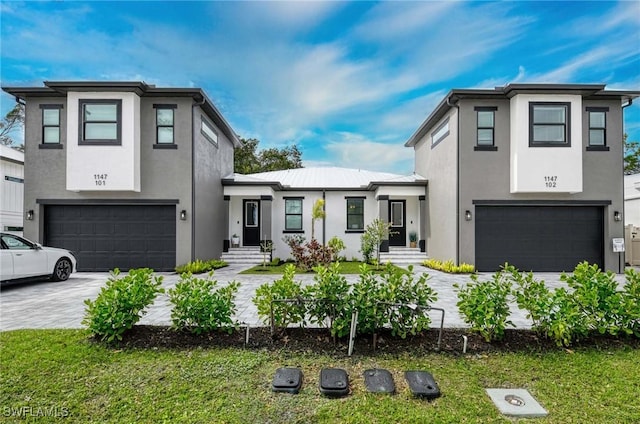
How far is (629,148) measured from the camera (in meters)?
Result: 24.6

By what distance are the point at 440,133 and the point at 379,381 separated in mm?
11561

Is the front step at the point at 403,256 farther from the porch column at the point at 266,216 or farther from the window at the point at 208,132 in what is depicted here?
the window at the point at 208,132

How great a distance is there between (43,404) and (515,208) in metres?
12.6

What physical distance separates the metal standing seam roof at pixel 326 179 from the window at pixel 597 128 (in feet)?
18.9

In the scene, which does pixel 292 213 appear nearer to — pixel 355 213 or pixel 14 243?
pixel 355 213

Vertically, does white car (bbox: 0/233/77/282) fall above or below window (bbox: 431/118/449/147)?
below

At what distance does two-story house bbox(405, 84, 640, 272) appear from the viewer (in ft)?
34.6

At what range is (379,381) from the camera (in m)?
3.04

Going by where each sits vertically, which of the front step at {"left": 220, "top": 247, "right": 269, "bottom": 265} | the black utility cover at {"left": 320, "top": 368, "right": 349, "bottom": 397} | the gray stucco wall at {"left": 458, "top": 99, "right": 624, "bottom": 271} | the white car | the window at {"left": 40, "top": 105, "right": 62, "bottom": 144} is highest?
the window at {"left": 40, "top": 105, "right": 62, "bottom": 144}

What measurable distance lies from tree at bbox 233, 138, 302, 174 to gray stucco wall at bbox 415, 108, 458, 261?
52.5 ft

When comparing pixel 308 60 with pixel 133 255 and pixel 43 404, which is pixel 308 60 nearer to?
pixel 133 255

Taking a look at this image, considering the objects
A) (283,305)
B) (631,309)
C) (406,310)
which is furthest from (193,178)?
(631,309)

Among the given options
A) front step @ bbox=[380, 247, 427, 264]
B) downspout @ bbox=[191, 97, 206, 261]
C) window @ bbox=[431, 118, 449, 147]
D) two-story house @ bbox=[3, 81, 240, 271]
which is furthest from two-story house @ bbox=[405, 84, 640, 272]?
two-story house @ bbox=[3, 81, 240, 271]

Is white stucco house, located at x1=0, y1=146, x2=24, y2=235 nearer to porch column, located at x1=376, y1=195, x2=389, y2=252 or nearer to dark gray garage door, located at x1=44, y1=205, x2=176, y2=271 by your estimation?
dark gray garage door, located at x1=44, y1=205, x2=176, y2=271
